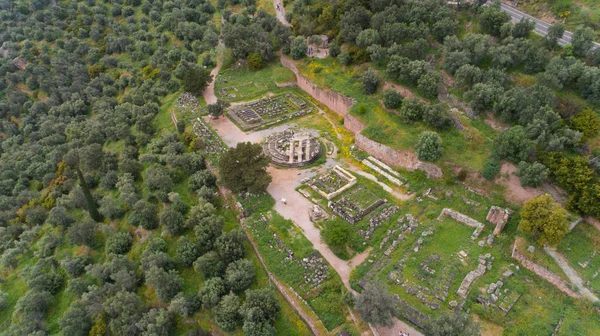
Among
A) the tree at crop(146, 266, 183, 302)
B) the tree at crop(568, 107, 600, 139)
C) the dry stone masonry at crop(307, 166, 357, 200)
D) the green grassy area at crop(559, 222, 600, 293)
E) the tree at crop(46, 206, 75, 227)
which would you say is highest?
the tree at crop(568, 107, 600, 139)

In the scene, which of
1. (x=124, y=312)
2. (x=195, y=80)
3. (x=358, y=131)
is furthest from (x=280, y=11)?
(x=124, y=312)

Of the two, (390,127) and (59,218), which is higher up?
(390,127)

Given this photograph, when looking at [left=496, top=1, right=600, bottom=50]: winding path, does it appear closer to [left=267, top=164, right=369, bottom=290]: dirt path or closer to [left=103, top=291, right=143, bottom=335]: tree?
[left=267, top=164, right=369, bottom=290]: dirt path

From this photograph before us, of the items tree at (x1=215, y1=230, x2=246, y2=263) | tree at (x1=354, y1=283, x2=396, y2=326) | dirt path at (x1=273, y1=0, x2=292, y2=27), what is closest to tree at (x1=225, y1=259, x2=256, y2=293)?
tree at (x1=215, y1=230, x2=246, y2=263)

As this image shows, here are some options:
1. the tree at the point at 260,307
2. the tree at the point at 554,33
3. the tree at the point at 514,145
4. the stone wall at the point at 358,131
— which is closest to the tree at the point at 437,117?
the stone wall at the point at 358,131

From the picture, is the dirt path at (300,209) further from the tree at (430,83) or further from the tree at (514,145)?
the tree at (514,145)

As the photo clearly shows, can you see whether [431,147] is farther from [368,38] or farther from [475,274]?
[368,38]
